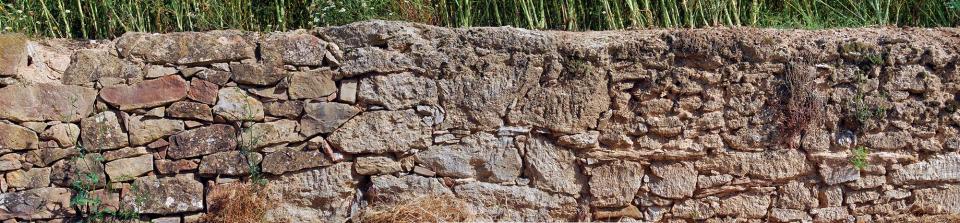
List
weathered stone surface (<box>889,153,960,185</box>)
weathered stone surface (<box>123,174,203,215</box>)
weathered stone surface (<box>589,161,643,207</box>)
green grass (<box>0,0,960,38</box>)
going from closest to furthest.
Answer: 1. weathered stone surface (<box>123,174,203,215</box>)
2. weathered stone surface (<box>589,161,643,207</box>)
3. weathered stone surface (<box>889,153,960,185</box>)
4. green grass (<box>0,0,960,38</box>)

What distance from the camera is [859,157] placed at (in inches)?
188

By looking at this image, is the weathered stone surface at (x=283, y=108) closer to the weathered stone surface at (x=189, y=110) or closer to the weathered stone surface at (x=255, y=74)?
the weathered stone surface at (x=255, y=74)

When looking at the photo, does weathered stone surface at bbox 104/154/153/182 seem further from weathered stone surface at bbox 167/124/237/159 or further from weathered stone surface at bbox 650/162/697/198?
weathered stone surface at bbox 650/162/697/198

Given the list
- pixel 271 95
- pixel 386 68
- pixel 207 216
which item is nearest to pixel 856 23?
pixel 386 68

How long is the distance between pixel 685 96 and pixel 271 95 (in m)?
2.10

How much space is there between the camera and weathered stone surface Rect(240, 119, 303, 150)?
4555mm

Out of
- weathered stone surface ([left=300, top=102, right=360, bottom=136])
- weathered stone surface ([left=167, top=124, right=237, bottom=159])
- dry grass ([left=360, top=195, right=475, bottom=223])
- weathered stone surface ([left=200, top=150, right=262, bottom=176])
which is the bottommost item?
dry grass ([left=360, top=195, right=475, bottom=223])

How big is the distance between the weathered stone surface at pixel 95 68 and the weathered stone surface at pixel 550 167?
198cm

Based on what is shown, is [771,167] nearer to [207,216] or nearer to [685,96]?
[685,96]

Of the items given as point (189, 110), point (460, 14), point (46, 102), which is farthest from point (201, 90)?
point (460, 14)

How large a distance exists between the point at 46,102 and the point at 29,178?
1.26 ft

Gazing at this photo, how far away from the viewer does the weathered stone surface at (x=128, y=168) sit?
14.7 ft

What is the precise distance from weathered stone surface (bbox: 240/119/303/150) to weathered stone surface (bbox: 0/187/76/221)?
90cm

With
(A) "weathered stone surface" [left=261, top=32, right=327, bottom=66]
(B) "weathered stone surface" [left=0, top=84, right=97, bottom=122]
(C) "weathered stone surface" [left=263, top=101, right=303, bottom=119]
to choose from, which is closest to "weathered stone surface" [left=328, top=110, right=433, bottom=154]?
(C) "weathered stone surface" [left=263, top=101, right=303, bottom=119]
